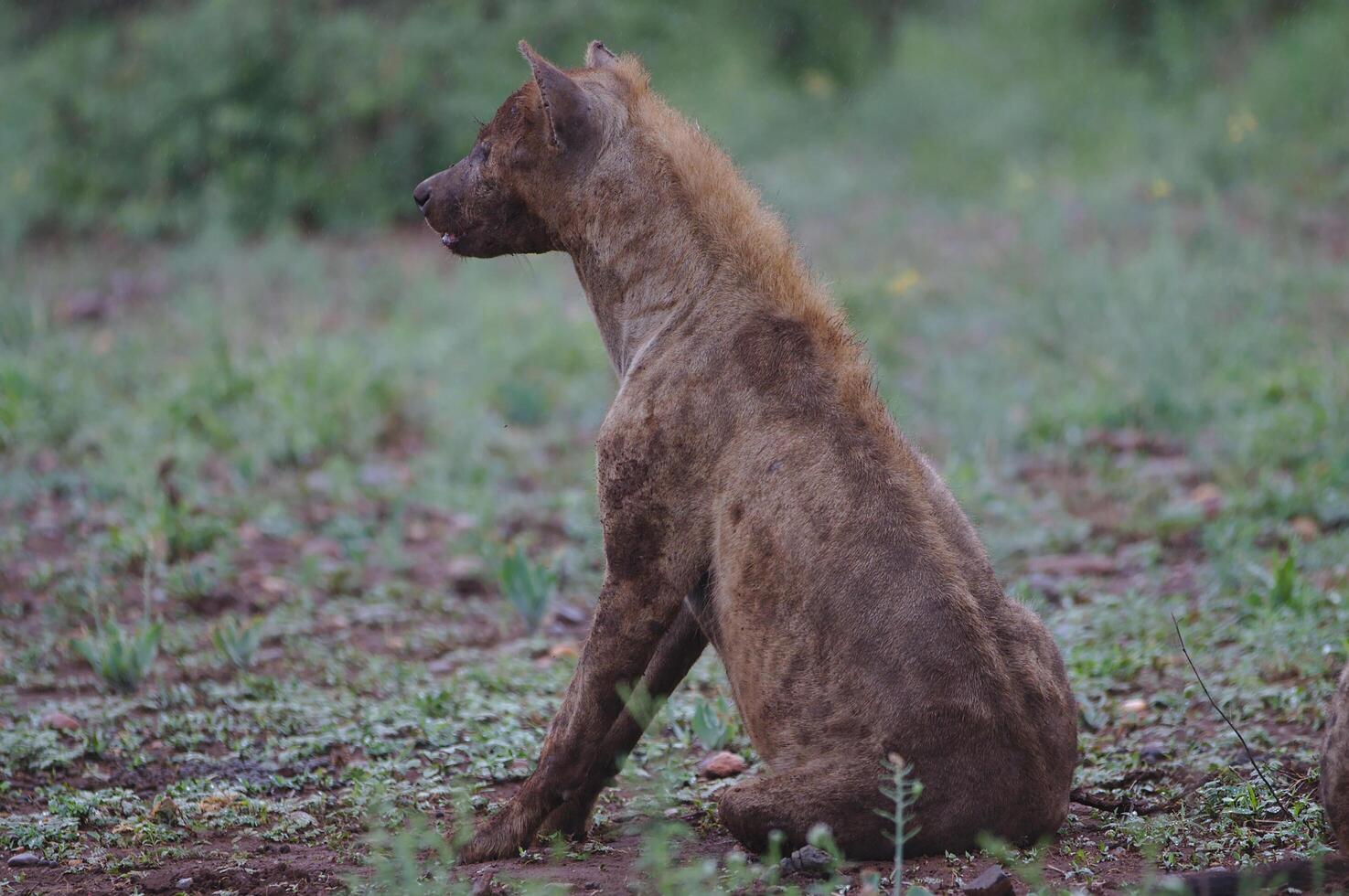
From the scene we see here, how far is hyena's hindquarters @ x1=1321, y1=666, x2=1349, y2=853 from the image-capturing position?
3465 millimetres

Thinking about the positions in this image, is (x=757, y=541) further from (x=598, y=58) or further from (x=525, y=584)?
(x=525, y=584)

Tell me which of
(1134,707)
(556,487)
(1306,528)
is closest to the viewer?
(1134,707)

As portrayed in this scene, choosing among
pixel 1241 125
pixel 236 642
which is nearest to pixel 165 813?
pixel 236 642

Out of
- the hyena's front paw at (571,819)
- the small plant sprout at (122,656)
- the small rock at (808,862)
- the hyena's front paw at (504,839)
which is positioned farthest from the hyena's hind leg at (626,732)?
the small plant sprout at (122,656)

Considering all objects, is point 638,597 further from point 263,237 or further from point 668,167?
point 263,237

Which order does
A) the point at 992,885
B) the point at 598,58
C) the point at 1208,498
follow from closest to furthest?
the point at 992,885 → the point at 598,58 → the point at 1208,498

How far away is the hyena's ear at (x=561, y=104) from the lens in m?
4.17

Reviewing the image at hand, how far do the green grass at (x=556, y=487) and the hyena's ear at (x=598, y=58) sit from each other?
5.50ft

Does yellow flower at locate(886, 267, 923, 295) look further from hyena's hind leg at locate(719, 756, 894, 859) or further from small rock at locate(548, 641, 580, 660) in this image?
hyena's hind leg at locate(719, 756, 894, 859)

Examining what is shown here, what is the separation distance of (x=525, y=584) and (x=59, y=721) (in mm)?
1970

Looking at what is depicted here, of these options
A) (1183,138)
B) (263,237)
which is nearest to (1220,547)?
(1183,138)

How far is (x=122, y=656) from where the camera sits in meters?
5.46

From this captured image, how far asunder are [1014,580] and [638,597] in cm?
341

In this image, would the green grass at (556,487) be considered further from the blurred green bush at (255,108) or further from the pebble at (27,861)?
the blurred green bush at (255,108)
